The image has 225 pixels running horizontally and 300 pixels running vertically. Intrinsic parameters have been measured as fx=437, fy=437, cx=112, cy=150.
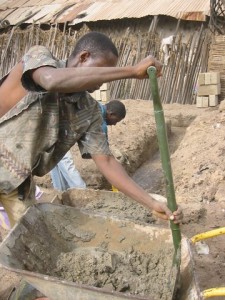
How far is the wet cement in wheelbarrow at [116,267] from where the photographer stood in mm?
2609

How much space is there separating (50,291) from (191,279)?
76 centimetres

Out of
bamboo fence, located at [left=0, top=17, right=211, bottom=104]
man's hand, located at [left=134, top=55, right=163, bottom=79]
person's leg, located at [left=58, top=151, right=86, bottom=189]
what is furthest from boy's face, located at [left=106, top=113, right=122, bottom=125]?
bamboo fence, located at [left=0, top=17, right=211, bottom=104]

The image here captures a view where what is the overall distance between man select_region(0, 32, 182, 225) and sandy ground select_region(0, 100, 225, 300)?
3.98ft

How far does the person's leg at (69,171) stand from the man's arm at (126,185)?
2506mm

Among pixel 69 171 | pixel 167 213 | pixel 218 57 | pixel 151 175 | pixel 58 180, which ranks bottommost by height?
pixel 151 175

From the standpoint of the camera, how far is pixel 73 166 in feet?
17.8

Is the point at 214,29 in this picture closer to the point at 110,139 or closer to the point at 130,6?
the point at 130,6

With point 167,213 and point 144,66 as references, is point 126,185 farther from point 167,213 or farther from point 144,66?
point 144,66

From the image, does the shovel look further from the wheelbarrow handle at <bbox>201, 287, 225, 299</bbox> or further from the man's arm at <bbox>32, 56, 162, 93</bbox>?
the wheelbarrow handle at <bbox>201, 287, 225, 299</bbox>

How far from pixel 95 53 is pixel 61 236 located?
1.27 metres

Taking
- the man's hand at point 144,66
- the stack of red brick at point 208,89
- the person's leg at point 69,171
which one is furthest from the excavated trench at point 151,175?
the man's hand at point 144,66

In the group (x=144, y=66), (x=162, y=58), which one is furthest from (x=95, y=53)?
(x=162, y=58)

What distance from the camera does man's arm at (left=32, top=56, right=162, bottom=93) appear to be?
2160 mm

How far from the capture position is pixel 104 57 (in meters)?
2.49
